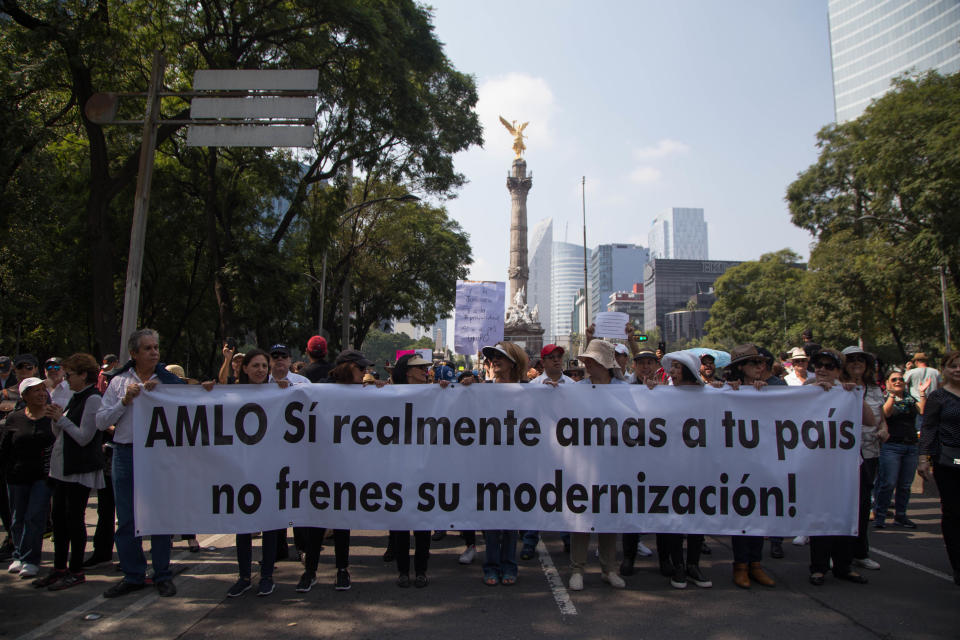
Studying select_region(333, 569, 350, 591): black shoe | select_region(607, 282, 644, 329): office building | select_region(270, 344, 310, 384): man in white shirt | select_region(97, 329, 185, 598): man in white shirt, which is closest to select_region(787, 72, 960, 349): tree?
select_region(270, 344, 310, 384): man in white shirt

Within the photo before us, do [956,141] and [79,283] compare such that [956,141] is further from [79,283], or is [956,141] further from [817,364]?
[79,283]

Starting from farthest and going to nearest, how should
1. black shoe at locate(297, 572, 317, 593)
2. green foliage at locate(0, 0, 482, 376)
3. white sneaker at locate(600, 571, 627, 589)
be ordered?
green foliage at locate(0, 0, 482, 376), white sneaker at locate(600, 571, 627, 589), black shoe at locate(297, 572, 317, 593)

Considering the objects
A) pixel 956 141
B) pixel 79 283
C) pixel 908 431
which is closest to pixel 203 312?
pixel 79 283

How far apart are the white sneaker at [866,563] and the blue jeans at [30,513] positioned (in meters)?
7.08

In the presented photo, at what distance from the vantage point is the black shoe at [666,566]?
5551mm

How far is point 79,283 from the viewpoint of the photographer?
70.1 ft

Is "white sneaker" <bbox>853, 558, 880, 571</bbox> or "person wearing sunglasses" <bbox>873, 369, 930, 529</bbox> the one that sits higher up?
"person wearing sunglasses" <bbox>873, 369, 930, 529</bbox>

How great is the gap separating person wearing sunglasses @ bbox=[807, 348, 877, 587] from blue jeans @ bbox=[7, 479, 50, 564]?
642 centimetres

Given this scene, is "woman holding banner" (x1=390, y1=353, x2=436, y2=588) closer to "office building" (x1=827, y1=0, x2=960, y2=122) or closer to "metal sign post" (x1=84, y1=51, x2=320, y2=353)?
"metal sign post" (x1=84, y1=51, x2=320, y2=353)

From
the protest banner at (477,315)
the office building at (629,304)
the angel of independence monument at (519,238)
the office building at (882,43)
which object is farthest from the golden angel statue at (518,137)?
the office building at (629,304)

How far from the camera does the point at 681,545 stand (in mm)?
5367

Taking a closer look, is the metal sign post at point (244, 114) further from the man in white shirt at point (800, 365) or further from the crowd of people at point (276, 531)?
the man in white shirt at point (800, 365)

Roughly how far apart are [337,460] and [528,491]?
5.12 feet

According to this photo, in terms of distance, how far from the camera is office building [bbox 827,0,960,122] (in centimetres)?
9862
